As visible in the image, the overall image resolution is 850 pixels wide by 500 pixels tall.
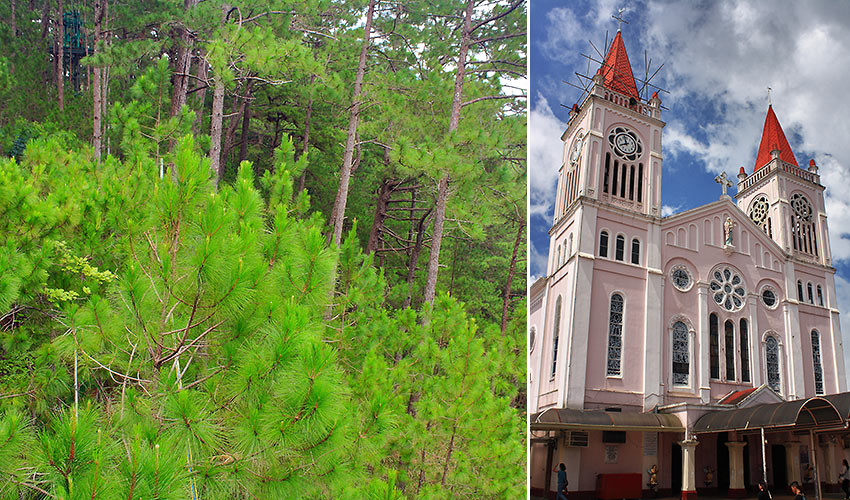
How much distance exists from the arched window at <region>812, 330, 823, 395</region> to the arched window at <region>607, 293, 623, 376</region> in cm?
89

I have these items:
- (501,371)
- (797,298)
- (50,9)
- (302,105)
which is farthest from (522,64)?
(50,9)

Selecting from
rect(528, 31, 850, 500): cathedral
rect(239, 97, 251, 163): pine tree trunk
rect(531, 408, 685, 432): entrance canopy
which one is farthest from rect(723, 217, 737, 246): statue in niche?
rect(239, 97, 251, 163): pine tree trunk

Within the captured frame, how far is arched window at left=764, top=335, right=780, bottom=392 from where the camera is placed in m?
2.87

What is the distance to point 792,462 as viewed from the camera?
262 cm

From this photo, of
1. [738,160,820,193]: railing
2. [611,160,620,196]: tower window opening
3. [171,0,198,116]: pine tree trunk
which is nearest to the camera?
[738,160,820,193]: railing

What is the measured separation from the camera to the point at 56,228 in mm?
3803

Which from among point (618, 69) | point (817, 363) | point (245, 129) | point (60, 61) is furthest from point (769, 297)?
point (60, 61)

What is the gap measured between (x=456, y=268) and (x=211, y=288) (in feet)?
27.5

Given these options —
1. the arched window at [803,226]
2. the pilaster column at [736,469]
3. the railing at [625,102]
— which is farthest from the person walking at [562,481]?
the railing at [625,102]

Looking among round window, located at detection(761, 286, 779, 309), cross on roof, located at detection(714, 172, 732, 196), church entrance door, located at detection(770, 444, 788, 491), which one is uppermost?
cross on roof, located at detection(714, 172, 732, 196)

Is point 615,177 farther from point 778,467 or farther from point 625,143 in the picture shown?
point 778,467

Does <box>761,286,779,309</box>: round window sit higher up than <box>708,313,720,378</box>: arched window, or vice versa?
<box>761,286,779,309</box>: round window

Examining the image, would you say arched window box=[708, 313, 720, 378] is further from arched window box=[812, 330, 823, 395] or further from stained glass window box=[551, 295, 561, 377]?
stained glass window box=[551, 295, 561, 377]

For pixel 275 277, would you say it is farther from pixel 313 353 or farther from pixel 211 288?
pixel 313 353
